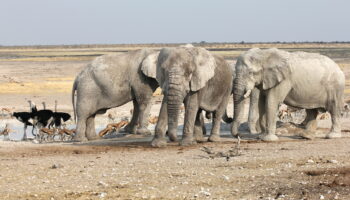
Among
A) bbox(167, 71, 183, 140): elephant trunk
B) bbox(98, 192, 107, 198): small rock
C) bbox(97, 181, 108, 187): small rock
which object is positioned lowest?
bbox(98, 192, 107, 198): small rock

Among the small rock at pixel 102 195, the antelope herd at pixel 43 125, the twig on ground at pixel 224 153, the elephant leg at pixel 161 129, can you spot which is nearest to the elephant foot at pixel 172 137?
the elephant leg at pixel 161 129

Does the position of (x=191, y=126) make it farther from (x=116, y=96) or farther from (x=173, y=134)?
(x=116, y=96)

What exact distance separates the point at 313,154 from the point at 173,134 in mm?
3215

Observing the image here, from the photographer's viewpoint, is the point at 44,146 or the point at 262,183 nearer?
the point at 262,183

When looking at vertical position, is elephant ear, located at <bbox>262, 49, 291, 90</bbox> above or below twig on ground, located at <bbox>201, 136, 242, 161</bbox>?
above

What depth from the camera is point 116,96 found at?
19.3 m

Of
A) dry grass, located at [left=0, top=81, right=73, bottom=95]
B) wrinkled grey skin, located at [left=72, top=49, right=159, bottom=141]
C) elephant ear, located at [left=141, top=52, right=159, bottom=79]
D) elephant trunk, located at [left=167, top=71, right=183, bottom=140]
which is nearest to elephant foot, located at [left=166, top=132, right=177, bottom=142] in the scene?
elephant trunk, located at [left=167, top=71, right=183, bottom=140]

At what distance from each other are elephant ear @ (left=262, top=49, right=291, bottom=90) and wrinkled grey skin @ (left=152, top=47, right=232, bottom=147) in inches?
35.5

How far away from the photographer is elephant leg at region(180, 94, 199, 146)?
16922mm

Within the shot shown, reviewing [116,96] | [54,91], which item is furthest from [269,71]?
[54,91]

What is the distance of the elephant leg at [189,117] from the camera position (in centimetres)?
1692

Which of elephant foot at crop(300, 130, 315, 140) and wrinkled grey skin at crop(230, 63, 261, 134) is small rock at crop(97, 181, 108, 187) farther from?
wrinkled grey skin at crop(230, 63, 261, 134)

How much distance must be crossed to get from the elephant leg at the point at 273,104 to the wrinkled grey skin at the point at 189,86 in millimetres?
1010

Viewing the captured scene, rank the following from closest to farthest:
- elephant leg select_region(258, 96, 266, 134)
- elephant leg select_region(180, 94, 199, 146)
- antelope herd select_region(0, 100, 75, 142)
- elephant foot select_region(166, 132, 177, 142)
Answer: elephant leg select_region(180, 94, 199, 146), elephant foot select_region(166, 132, 177, 142), elephant leg select_region(258, 96, 266, 134), antelope herd select_region(0, 100, 75, 142)
